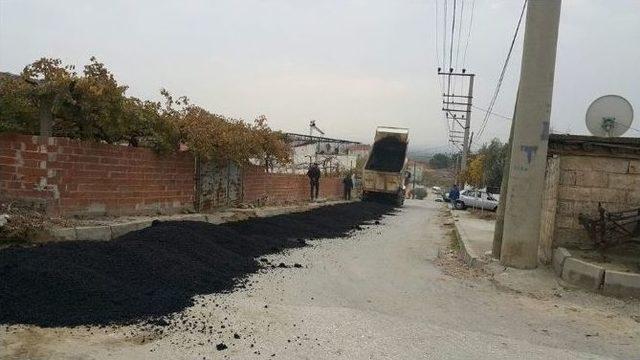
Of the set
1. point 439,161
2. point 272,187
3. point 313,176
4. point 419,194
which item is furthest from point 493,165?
point 439,161

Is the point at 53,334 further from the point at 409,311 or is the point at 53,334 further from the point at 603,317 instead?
the point at 603,317

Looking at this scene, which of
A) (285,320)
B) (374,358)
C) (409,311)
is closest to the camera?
(374,358)

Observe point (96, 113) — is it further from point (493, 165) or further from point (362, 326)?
point (493, 165)

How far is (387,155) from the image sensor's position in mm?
28562

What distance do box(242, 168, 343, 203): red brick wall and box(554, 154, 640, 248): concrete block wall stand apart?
903cm

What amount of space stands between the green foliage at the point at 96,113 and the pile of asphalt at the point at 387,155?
16.4 m

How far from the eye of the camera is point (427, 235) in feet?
52.1

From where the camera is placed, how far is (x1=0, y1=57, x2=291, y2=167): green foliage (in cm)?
863

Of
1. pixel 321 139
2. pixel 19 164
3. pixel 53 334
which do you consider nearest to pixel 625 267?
pixel 53 334

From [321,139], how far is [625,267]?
150 feet

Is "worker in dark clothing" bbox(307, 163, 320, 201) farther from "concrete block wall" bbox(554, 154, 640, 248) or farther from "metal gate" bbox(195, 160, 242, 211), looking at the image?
"concrete block wall" bbox(554, 154, 640, 248)

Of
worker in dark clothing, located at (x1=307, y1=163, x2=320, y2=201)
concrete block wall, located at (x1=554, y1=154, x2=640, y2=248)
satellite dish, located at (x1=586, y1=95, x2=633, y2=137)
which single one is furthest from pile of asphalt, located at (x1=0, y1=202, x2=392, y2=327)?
worker in dark clothing, located at (x1=307, y1=163, x2=320, y2=201)

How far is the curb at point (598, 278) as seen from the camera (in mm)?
7145

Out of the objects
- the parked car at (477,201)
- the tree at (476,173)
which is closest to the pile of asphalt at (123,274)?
the parked car at (477,201)
